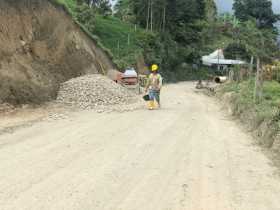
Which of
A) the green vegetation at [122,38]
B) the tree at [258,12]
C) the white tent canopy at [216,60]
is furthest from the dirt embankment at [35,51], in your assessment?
the tree at [258,12]

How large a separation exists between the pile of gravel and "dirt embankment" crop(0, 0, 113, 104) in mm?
592

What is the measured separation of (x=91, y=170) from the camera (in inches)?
400

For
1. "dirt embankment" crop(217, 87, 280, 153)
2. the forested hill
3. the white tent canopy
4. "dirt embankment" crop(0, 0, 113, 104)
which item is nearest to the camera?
"dirt embankment" crop(217, 87, 280, 153)

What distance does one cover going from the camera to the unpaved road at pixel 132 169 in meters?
8.30

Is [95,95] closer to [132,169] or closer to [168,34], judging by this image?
[132,169]

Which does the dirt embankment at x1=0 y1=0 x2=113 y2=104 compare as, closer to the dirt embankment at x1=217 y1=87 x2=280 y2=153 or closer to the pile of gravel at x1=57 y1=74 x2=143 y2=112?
the pile of gravel at x1=57 y1=74 x2=143 y2=112

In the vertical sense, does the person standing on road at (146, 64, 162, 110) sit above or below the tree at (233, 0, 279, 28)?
below

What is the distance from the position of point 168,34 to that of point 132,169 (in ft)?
210

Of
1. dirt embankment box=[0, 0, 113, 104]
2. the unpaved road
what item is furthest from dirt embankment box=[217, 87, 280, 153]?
dirt embankment box=[0, 0, 113, 104]

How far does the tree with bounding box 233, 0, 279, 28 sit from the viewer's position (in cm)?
Result: 10262

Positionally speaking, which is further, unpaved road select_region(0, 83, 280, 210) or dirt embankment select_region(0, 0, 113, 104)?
dirt embankment select_region(0, 0, 113, 104)

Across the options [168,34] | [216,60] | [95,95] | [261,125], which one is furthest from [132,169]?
[216,60]

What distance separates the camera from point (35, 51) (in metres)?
23.1

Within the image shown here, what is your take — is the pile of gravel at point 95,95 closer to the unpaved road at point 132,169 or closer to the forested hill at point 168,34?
the unpaved road at point 132,169
